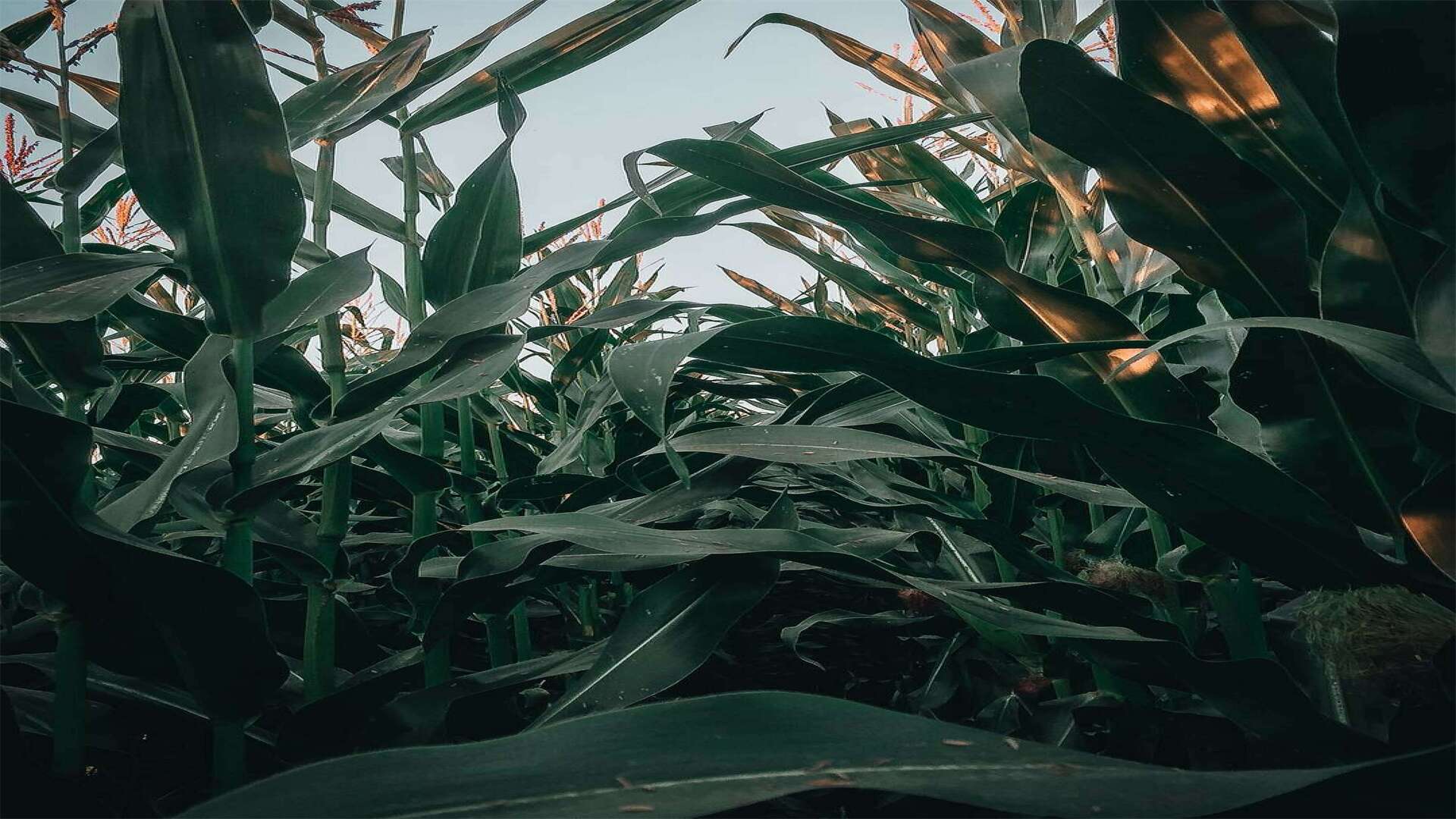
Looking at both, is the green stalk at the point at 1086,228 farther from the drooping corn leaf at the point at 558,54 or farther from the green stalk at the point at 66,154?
the green stalk at the point at 66,154

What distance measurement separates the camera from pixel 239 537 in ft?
1.36

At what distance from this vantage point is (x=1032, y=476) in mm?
465

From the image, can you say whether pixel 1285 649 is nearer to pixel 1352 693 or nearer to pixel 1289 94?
pixel 1352 693

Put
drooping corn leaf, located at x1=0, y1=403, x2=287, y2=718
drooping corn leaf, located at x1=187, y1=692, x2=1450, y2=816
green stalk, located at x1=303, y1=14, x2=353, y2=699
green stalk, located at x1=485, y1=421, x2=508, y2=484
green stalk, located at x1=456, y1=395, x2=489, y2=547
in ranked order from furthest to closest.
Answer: green stalk, located at x1=485, y1=421, x2=508, y2=484 < green stalk, located at x1=456, y1=395, x2=489, y2=547 < green stalk, located at x1=303, y1=14, x2=353, y2=699 < drooping corn leaf, located at x1=0, y1=403, x2=287, y2=718 < drooping corn leaf, located at x1=187, y1=692, x2=1450, y2=816

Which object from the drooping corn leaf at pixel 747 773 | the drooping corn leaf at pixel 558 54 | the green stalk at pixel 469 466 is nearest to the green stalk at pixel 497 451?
the green stalk at pixel 469 466

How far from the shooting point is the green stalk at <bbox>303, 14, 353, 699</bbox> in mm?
468

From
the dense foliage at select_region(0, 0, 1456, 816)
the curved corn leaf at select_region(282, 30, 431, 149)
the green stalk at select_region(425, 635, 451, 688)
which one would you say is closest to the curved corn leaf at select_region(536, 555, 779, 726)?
the dense foliage at select_region(0, 0, 1456, 816)

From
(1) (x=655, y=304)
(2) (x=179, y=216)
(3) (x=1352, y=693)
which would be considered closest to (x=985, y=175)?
(1) (x=655, y=304)

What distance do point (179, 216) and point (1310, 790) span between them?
539 mm

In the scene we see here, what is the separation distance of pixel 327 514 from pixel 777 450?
30 centimetres

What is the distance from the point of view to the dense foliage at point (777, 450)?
0.26 m

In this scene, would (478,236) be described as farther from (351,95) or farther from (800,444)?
(800,444)

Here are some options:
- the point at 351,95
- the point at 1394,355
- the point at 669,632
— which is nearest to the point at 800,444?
the point at 669,632

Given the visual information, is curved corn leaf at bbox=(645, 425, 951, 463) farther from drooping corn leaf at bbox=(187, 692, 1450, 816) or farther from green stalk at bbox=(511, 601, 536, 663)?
green stalk at bbox=(511, 601, 536, 663)
